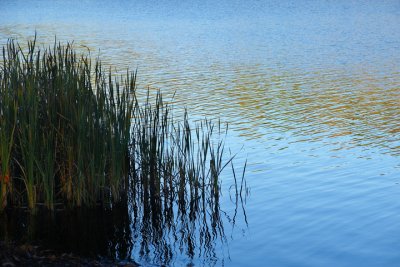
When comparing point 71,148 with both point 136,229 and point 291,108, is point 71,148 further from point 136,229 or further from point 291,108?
point 291,108

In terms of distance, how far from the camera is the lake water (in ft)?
25.7

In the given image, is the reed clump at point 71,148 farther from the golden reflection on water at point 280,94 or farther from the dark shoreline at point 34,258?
the golden reflection on water at point 280,94

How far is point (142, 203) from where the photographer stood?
8609 millimetres

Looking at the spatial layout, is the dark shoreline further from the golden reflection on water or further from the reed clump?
the golden reflection on water

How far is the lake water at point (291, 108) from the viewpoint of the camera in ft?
25.7

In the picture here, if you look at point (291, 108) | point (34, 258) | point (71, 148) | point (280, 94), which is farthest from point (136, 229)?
point (280, 94)

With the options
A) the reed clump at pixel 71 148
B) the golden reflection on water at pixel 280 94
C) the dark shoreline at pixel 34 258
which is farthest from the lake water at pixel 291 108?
the dark shoreline at pixel 34 258

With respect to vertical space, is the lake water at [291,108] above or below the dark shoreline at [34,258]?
below

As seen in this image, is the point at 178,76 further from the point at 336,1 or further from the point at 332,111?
the point at 336,1

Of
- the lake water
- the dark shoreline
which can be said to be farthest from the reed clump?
the dark shoreline

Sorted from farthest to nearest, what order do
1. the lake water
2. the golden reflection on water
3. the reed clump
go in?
1. the golden reflection on water
2. the lake water
3. the reed clump

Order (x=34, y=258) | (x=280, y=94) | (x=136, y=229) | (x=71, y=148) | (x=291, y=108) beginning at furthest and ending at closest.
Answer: (x=280, y=94), (x=291, y=108), (x=136, y=229), (x=71, y=148), (x=34, y=258)

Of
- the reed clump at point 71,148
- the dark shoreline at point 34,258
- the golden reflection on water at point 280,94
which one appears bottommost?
the golden reflection on water at point 280,94

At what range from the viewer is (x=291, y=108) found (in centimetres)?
1580
